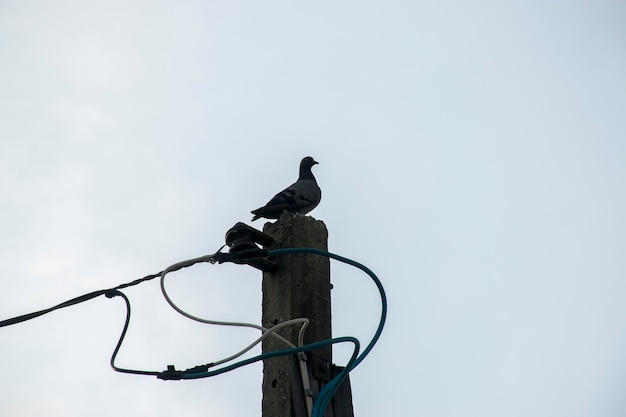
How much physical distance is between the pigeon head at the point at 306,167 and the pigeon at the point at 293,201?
157 cm

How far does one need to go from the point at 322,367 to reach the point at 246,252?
589 mm

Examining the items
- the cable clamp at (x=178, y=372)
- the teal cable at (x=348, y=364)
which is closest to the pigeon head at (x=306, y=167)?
Result: the teal cable at (x=348, y=364)

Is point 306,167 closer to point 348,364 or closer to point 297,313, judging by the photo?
point 297,313

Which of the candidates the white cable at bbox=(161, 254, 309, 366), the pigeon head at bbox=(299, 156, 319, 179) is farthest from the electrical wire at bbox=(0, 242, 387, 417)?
the pigeon head at bbox=(299, 156, 319, 179)

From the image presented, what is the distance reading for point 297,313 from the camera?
312 cm

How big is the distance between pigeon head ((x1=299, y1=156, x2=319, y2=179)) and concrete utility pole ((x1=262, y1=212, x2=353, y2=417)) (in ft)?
16.9

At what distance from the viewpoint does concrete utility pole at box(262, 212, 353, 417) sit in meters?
2.94

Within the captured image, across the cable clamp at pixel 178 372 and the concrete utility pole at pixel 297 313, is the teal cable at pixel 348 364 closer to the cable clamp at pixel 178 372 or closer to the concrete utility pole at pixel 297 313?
the concrete utility pole at pixel 297 313

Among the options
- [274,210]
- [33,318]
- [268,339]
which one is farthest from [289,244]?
[274,210]

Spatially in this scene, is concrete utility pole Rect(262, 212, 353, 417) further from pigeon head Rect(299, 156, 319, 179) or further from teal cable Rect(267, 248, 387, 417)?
pigeon head Rect(299, 156, 319, 179)

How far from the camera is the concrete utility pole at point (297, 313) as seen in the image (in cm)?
294

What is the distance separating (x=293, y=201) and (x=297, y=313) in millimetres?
3423

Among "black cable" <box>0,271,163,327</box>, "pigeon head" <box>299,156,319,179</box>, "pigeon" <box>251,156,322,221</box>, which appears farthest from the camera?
"pigeon head" <box>299,156,319,179</box>

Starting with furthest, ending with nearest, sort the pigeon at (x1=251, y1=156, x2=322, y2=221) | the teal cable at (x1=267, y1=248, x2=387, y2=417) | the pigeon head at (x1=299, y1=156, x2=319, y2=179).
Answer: the pigeon head at (x1=299, y1=156, x2=319, y2=179) → the pigeon at (x1=251, y1=156, x2=322, y2=221) → the teal cable at (x1=267, y1=248, x2=387, y2=417)
